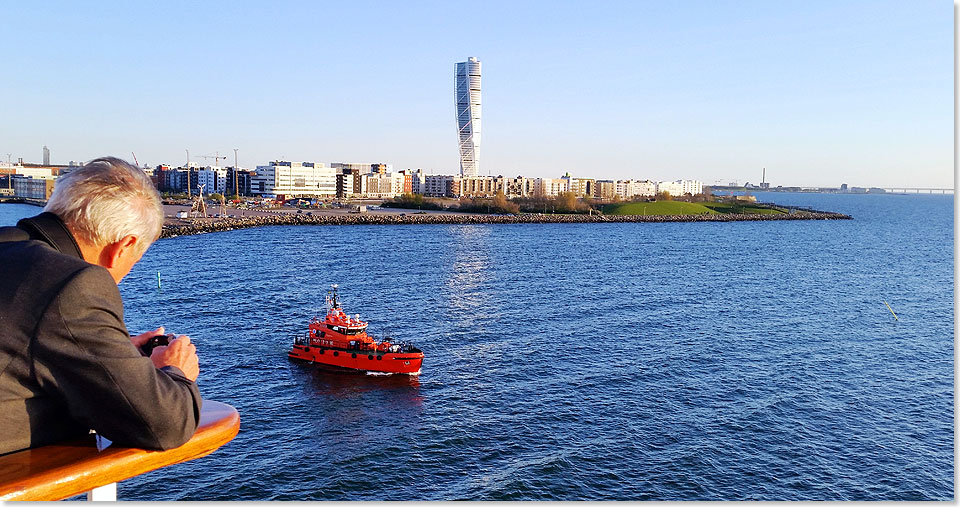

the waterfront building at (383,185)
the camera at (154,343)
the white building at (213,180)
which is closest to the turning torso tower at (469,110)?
the waterfront building at (383,185)

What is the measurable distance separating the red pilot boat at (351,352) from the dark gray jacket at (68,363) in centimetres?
1957

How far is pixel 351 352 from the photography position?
21.8 m

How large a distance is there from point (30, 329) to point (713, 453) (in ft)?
52.9

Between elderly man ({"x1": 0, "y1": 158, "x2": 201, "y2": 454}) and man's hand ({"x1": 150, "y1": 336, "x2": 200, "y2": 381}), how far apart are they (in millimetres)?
174

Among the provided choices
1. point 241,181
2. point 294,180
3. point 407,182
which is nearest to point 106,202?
point 294,180

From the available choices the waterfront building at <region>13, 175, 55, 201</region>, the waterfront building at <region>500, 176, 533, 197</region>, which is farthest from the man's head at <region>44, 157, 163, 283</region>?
the waterfront building at <region>500, 176, 533, 197</region>

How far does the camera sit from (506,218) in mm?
89188

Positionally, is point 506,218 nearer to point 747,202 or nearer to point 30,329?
point 747,202

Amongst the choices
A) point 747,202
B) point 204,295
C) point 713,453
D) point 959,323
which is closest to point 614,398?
point 713,453

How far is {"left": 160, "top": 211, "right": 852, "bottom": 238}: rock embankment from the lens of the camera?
65325 mm

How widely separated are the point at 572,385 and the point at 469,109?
117831 mm

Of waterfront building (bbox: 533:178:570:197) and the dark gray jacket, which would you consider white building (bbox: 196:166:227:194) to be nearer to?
waterfront building (bbox: 533:178:570:197)

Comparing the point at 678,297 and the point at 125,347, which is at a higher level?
the point at 125,347

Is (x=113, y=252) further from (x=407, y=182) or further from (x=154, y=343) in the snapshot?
(x=407, y=182)
